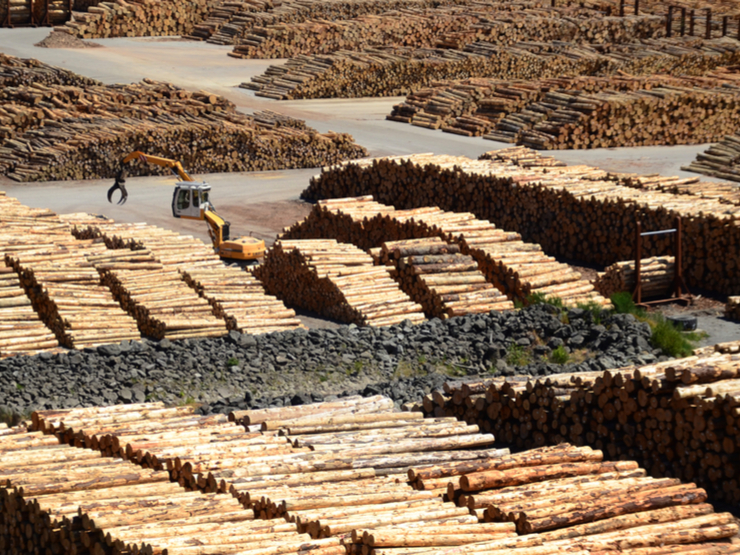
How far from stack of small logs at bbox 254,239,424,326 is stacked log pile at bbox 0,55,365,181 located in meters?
14.1

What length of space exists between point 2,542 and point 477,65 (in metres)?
45.7

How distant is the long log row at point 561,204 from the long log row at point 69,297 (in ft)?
36.4

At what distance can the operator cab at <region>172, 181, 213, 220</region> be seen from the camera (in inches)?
1109

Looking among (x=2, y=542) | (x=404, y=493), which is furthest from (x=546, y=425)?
(x=2, y=542)

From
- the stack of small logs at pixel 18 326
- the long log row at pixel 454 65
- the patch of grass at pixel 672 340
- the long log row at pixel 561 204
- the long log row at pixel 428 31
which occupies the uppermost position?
the long log row at pixel 428 31

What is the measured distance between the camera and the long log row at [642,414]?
1257cm

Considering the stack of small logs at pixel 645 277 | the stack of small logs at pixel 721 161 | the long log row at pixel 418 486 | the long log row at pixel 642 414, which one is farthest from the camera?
the stack of small logs at pixel 721 161

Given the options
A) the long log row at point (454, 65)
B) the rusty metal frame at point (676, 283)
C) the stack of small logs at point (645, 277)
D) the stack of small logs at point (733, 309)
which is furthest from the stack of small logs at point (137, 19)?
the stack of small logs at point (733, 309)

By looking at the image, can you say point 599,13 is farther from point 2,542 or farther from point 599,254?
point 2,542

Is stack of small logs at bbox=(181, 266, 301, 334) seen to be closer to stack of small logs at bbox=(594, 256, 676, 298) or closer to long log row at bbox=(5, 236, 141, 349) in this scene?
long log row at bbox=(5, 236, 141, 349)

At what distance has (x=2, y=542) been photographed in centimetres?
1184

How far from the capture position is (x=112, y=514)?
10242 mm

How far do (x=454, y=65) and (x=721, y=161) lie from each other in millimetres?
19656

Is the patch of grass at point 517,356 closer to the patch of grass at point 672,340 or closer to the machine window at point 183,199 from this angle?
the patch of grass at point 672,340
